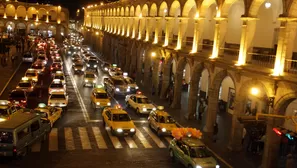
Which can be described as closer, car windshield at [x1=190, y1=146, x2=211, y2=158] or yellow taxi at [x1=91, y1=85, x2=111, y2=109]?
car windshield at [x1=190, y1=146, x2=211, y2=158]

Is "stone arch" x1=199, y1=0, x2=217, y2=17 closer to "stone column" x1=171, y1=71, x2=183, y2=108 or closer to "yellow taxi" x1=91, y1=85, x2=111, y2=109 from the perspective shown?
"stone column" x1=171, y1=71, x2=183, y2=108

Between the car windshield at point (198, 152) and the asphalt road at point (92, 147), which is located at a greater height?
the car windshield at point (198, 152)

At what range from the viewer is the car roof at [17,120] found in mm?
18688

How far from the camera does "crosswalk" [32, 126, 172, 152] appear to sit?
2303 centimetres

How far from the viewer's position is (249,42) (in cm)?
2442

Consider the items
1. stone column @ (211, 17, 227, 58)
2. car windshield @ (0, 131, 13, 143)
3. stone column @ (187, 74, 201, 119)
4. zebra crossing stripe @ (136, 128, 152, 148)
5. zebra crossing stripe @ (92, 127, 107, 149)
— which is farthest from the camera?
stone column @ (187, 74, 201, 119)

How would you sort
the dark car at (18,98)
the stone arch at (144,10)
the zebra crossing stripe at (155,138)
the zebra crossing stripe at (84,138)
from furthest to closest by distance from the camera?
the stone arch at (144,10), the dark car at (18,98), the zebra crossing stripe at (155,138), the zebra crossing stripe at (84,138)

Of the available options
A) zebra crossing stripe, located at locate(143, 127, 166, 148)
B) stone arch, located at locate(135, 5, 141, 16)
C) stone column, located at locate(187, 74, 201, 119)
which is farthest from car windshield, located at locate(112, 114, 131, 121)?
stone arch, located at locate(135, 5, 141, 16)

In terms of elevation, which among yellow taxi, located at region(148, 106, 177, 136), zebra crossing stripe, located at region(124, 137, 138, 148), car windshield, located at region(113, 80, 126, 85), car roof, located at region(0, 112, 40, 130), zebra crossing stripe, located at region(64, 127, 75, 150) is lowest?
zebra crossing stripe, located at region(124, 137, 138, 148)

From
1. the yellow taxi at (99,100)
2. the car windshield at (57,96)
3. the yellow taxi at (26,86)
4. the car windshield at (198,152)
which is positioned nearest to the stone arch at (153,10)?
the yellow taxi at (99,100)

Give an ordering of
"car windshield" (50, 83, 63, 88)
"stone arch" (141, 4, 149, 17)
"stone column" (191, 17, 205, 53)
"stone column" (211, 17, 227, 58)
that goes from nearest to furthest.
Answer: "stone column" (211, 17, 227, 58), "stone column" (191, 17, 205, 53), "car windshield" (50, 83, 63, 88), "stone arch" (141, 4, 149, 17)

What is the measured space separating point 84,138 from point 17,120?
20.3 ft

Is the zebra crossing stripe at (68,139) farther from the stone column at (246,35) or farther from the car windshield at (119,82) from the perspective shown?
the car windshield at (119,82)

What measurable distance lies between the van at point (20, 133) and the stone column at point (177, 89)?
1655 centimetres
